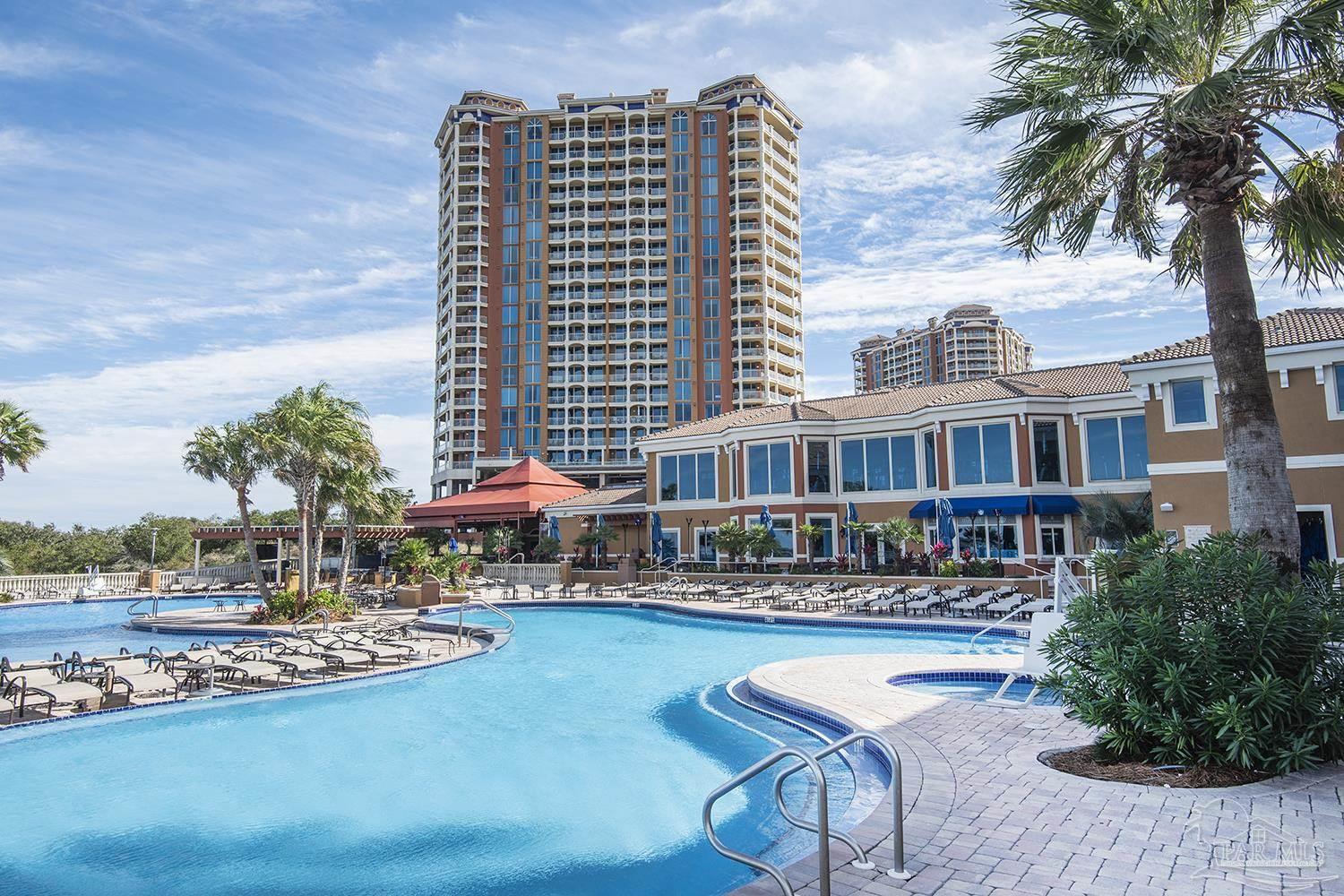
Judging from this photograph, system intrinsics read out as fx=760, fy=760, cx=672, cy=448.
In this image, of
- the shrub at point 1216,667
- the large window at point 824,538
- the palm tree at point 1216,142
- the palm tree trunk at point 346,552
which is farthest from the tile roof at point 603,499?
the shrub at point 1216,667

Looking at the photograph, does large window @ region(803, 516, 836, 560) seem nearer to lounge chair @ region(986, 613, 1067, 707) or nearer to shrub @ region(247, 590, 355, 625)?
shrub @ region(247, 590, 355, 625)

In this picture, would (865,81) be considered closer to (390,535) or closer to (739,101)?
(390,535)

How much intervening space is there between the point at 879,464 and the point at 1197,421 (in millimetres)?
12733

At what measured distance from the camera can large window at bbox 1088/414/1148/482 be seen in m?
24.2

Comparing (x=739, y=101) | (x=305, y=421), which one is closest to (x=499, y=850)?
(x=305, y=421)

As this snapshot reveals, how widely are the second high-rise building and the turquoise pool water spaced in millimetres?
57440

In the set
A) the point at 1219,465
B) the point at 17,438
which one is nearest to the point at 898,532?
the point at 1219,465

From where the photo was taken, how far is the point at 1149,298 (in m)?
11.9

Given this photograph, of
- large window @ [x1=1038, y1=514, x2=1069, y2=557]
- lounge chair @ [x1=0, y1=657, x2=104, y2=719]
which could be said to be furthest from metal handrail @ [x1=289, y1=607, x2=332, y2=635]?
large window @ [x1=1038, y1=514, x2=1069, y2=557]

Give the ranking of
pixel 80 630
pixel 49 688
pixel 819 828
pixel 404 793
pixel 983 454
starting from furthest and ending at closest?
pixel 983 454
pixel 80 630
pixel 49 688
pixel 404 793
pixel 819 828

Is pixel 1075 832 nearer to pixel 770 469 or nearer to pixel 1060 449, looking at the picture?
pixel 1060 449

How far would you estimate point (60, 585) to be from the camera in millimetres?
30047

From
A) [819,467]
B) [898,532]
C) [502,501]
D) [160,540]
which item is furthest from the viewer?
[160,540]

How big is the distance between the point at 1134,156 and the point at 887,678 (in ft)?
25.1
